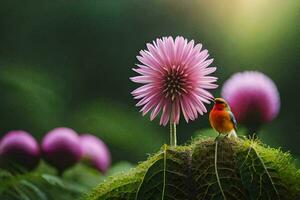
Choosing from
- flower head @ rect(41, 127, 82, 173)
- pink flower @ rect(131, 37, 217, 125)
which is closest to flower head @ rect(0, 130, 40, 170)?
flower head @ rect(41, 127, 82, 173)

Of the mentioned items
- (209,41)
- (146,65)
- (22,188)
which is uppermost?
(209,41)

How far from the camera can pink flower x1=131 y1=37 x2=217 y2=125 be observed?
643mm

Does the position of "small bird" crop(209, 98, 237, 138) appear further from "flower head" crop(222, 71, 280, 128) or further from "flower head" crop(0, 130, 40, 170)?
"flower head" crop(0, 130, 40, 170)

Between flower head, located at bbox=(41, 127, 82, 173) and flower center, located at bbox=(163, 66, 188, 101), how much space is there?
18.3 inches

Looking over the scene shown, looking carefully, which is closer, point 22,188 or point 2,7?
point 22,188

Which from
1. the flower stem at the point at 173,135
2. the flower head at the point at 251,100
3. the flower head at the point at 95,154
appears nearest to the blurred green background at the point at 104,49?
the flower head at the point at 95,154

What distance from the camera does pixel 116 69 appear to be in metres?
1.25

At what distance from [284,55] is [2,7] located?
1.93ft

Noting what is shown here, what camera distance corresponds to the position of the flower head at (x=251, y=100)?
944 millimetres

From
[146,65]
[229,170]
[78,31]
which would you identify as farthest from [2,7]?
[229,170]

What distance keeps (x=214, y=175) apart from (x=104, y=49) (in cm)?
71

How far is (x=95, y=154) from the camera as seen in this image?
115 cm

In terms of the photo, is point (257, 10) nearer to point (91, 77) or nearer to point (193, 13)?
point (193, 13)

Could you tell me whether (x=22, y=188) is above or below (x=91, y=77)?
below
